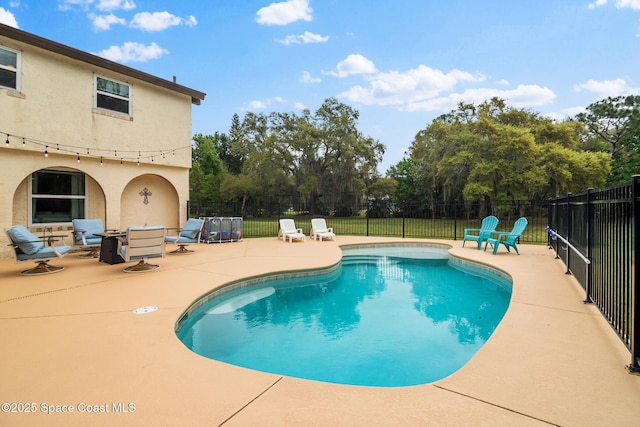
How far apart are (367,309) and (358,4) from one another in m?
12.1

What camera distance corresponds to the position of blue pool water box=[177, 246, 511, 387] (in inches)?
133

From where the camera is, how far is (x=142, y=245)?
6.14m

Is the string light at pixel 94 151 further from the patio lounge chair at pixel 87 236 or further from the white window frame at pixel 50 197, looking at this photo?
the patio lounge chair at pixel 87 236

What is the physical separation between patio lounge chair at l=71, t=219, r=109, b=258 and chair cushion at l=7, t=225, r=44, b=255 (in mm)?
1449

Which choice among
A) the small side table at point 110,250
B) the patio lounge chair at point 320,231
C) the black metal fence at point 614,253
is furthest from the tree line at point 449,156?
the black metal fence at point 614,253

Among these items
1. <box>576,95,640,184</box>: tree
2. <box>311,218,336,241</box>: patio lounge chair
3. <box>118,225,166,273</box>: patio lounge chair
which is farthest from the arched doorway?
<box>576,95,640,184</box>: tree

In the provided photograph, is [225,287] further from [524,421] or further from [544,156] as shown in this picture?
[544,156]

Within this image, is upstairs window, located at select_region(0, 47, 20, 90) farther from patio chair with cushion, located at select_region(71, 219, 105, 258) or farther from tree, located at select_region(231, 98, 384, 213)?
tree, located at select_region(231, 98, 384, 213)

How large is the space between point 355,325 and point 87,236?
23.9 feet

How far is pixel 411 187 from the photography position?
30953mm

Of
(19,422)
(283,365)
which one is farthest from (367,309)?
(19,422)

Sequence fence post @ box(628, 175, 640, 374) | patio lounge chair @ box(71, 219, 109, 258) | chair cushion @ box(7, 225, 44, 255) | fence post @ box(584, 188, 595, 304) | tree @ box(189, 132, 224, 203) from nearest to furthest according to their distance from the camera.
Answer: fence post @ box(628, 175, 640, 374), fence post @ box(584, 188, 595, 304), chair cushion @ box(7, 225, 44, 255), patio lounge chair @ box(71, 219, 109, 258), tree @ box(189, 132, 224, 203)

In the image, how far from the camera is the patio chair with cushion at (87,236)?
7711mm

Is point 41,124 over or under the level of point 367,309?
over
